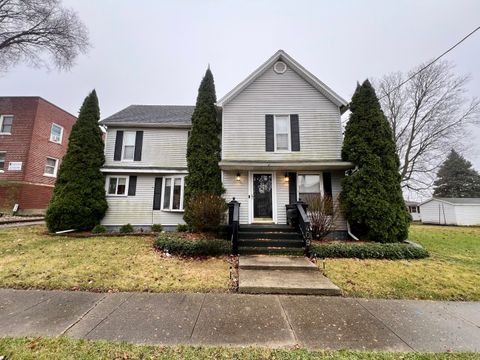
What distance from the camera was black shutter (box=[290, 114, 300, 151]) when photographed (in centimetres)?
992

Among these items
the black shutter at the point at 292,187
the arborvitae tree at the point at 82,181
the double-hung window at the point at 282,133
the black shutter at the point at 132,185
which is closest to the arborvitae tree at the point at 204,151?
the double-hung window at the point at 282,133

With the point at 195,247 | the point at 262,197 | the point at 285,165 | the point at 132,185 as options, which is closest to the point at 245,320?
the point at 195,247

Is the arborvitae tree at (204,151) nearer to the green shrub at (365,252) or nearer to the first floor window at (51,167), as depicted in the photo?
the green shrub at (365,252)

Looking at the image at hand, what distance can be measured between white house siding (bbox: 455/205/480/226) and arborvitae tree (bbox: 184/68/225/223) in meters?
28.2

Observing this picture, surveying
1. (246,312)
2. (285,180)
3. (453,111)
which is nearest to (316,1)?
(453,111)

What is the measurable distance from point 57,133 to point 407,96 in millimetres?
33491

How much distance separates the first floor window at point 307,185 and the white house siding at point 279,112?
34.5 inches

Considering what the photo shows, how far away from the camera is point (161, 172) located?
1111 centimetres

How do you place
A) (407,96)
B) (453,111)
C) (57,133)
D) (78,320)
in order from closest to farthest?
(78,320), (57,133), (453,111), (407,96)

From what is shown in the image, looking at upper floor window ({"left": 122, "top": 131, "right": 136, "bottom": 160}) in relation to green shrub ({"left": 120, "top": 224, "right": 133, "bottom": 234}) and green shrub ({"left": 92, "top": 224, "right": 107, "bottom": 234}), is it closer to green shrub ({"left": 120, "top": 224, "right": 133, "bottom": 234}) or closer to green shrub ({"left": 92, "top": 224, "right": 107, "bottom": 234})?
green shrub ({"left": 120, "top": 224, "right": 133, "bottom": 234})

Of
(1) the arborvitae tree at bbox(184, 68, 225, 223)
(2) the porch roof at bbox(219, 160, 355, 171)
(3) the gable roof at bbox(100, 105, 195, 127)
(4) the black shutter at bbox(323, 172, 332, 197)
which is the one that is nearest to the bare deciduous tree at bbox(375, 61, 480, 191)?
(4) the black shutter at bbox(323, 172, 332, 197)

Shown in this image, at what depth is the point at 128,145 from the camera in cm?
1179

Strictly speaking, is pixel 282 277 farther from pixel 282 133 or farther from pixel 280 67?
pixel 280 67

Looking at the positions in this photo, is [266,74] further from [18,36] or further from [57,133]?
[57,133]
